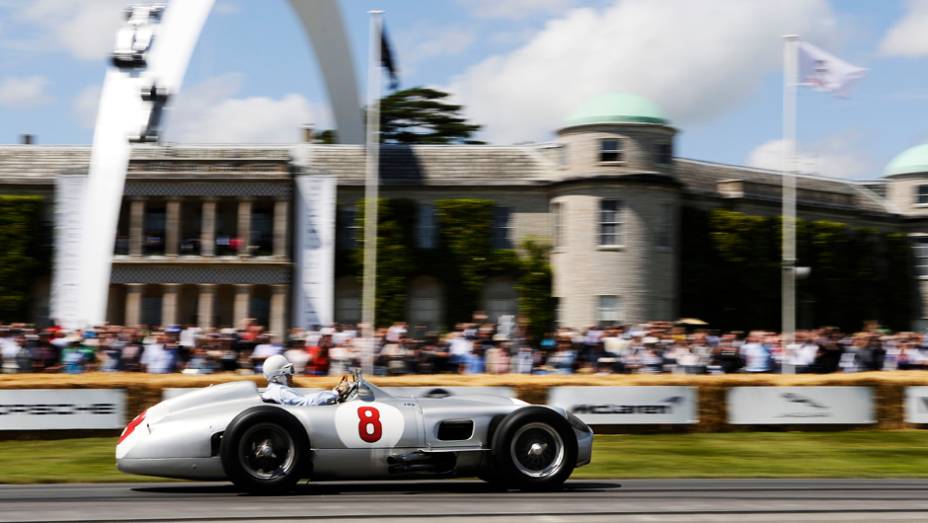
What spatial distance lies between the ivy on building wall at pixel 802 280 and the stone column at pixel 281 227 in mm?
14789

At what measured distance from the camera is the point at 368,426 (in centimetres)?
1144

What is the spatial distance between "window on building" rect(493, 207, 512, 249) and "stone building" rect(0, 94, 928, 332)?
0.07m

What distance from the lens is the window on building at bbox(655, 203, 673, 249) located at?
43.8m

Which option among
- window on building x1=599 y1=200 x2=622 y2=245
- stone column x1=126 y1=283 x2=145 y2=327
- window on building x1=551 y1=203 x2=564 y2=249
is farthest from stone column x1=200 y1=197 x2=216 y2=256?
window on building x1=599 y1=200 x2=622 y2=245

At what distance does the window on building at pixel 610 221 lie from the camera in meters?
43.3

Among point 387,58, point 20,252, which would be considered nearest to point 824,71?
point 387,58

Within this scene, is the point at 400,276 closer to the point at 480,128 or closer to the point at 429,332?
the point at 429,332

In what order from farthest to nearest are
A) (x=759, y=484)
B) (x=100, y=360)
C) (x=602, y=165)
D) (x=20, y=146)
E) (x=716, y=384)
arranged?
(x=20, y=146) → (x=602, y=165) → (x=100, y=360) → (x=716, y=384) → (x=759, y=484)

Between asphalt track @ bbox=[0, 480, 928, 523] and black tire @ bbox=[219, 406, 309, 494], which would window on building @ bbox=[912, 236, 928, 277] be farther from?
black tire @ bbox=[219, 406, 309, 494]

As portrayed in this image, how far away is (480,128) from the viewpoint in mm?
74250

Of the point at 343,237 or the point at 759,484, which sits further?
the point at 343,237

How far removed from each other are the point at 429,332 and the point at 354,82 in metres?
14.2

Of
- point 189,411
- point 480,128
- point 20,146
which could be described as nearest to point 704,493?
point 189,411

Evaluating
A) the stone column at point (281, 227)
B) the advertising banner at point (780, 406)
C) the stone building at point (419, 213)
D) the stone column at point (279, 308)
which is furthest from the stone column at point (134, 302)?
the advertising banner at point (780, 406)
